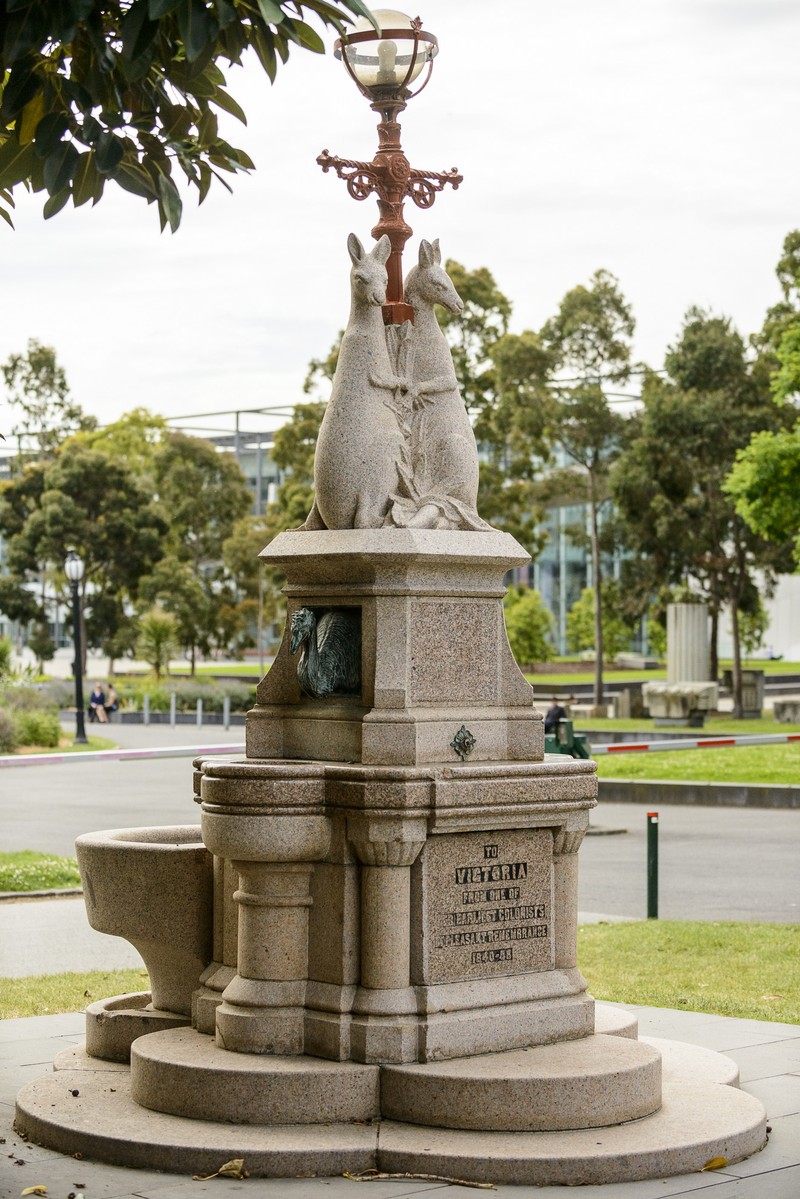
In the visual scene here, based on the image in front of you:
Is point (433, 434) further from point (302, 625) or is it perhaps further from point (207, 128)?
point (207, 128)

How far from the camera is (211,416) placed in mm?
85750

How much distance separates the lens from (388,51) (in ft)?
26.9

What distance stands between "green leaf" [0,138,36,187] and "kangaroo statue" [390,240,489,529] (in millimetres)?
2269

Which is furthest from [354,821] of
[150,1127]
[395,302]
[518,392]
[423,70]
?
[518,392]

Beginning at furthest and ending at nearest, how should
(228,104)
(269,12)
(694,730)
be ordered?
1. (694,730)
2. (228,104)
3. (269,12)

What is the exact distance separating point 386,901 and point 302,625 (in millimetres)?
1353

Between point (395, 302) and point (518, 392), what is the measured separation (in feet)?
128

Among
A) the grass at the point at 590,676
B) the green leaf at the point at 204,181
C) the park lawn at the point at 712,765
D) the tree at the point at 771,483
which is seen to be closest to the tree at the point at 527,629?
the grass at the point at 590,676

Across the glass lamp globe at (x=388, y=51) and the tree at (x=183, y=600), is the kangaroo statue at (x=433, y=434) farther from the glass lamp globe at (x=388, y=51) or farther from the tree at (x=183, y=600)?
the tree at (x=183, y=600)

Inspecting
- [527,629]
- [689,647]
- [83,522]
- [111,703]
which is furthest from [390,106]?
[527,629]

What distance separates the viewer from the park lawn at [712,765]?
985 inches

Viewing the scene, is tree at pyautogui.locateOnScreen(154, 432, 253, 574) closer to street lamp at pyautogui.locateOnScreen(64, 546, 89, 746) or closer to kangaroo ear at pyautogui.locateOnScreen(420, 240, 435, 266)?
street lamp at pyautogui.locateOnScreen(64, 546, 89, 746)

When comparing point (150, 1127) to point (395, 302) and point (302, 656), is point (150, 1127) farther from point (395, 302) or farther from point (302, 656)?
point (395, 302)

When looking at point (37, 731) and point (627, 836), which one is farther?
point (37, 731)
